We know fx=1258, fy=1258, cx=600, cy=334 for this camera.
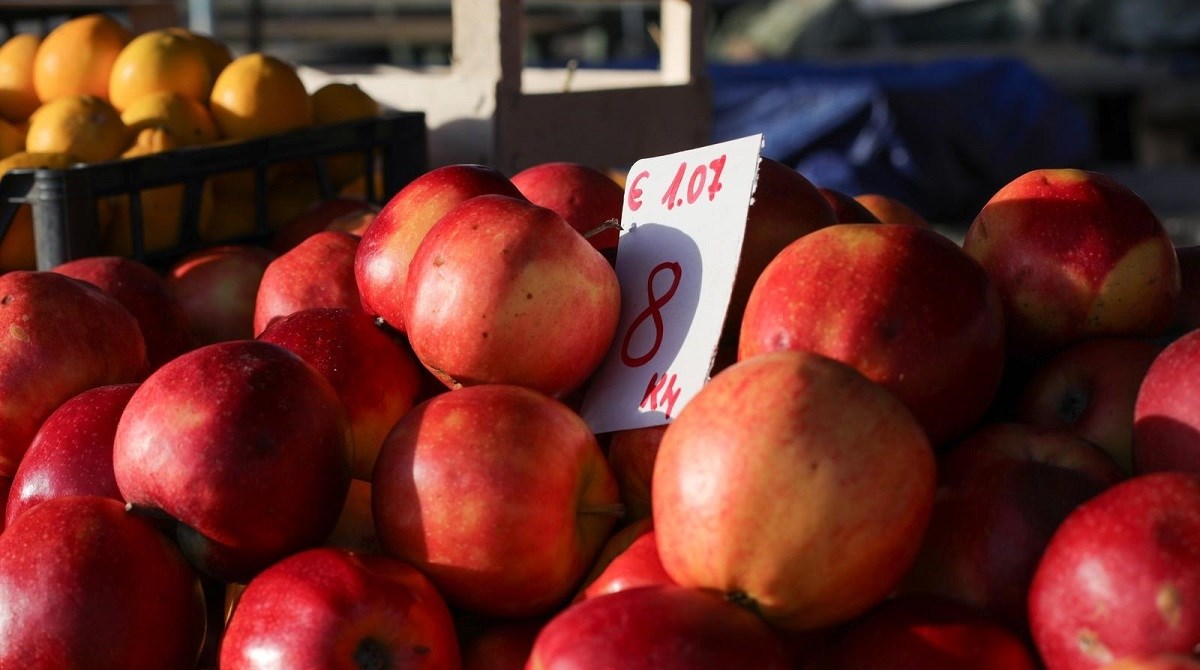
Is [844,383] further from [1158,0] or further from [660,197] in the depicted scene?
[1158,0]

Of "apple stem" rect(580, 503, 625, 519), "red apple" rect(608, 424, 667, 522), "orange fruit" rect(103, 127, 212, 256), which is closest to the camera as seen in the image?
"apple stem" rect(580, 503, 625, 519)

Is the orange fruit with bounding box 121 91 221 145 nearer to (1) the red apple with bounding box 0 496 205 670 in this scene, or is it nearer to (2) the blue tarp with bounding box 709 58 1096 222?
(1) the red apple with bounding box 0 496 205 670

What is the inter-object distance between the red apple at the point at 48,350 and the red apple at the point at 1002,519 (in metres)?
0.94

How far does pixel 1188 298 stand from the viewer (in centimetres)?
145

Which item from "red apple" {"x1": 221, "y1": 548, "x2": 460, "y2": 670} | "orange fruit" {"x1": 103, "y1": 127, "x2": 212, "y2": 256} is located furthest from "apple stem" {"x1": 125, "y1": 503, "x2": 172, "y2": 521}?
"orange fruit" {"x1": 103, "y1": 127, "x2": 212, "y2": 256}

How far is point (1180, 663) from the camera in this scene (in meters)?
0.74

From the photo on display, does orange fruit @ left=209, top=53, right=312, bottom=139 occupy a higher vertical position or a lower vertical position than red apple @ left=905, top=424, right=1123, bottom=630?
higher

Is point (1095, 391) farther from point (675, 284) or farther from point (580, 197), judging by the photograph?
point (580, 197)

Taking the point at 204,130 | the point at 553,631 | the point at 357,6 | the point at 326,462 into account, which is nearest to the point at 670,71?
the point at 204,130

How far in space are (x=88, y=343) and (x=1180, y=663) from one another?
118 cm

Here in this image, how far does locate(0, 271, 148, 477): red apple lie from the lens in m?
1.40

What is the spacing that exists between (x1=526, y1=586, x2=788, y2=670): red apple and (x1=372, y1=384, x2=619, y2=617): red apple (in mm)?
160

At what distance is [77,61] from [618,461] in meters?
1.86

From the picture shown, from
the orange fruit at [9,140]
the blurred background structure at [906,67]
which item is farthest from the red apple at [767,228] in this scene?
the blurred background structure at [906,67]
